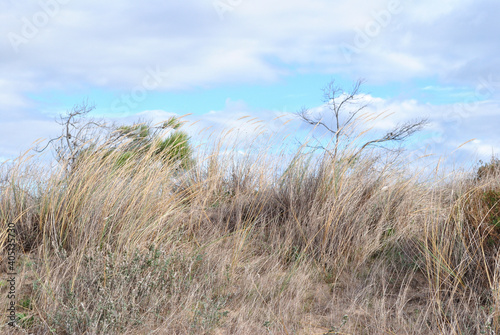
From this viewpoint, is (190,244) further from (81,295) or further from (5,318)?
(5,318)

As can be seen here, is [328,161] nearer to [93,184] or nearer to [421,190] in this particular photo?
[421,190]

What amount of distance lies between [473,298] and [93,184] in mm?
3688

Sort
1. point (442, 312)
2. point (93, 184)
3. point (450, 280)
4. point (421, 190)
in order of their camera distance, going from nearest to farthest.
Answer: point (442, 312) < point (450, 280) < point (93, 184) < point (421, 190)

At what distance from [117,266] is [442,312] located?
109 inches

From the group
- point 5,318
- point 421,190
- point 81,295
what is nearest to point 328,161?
point 421,190

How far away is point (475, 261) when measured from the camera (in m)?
3.76

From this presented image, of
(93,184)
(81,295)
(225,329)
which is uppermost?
(93,184)

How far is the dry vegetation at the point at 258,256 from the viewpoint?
10.8ft

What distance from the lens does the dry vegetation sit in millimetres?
3299

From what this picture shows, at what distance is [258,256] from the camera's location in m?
4.53

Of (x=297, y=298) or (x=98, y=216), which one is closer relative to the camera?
(x=297, y=298)

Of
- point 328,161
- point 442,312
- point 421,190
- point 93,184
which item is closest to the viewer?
→ point 442,312

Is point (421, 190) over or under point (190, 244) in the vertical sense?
over

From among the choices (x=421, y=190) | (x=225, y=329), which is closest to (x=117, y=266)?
(x=225, y=329)
